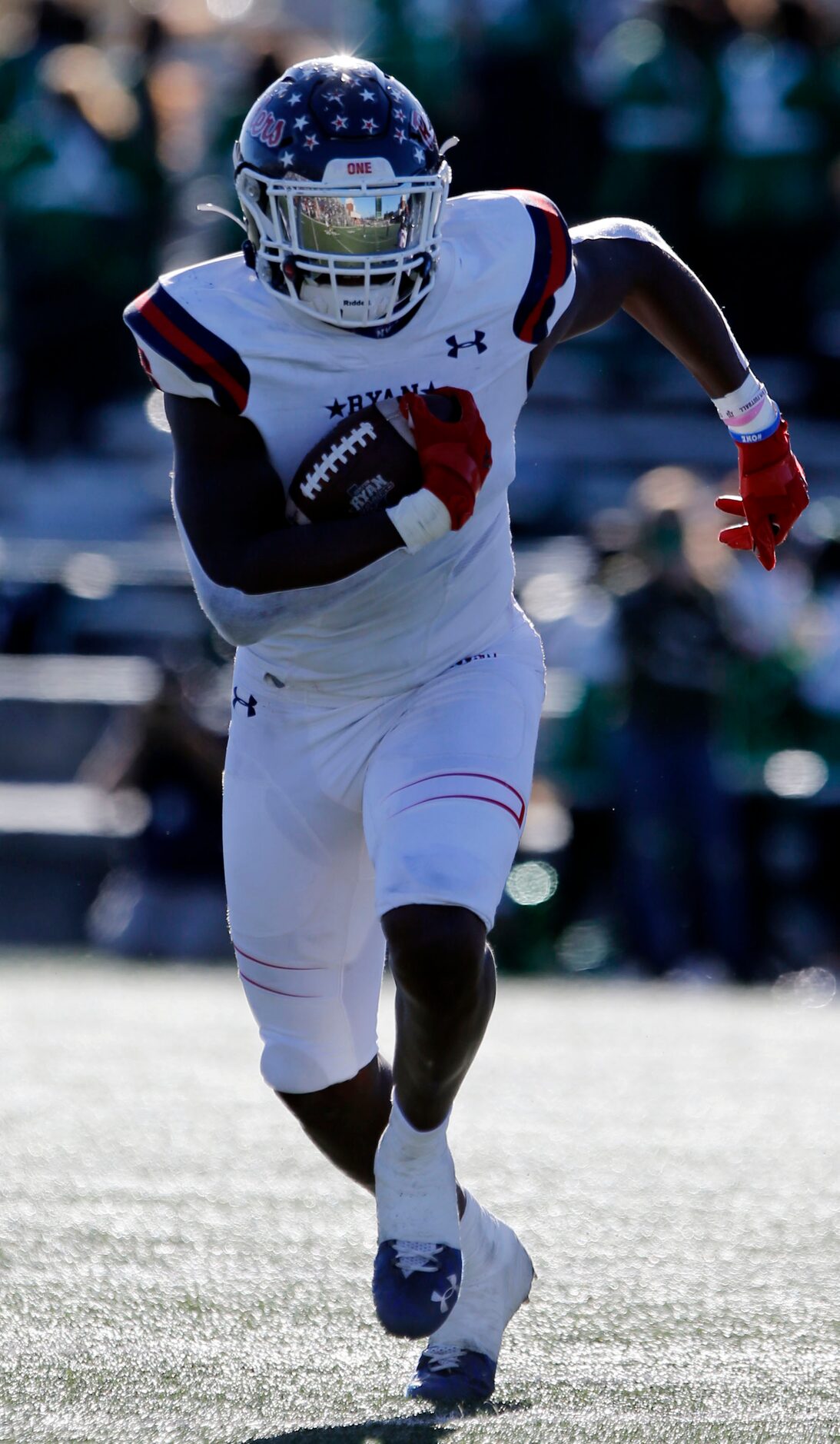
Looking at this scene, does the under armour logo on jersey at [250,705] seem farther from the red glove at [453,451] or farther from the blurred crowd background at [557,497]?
the blurred crowd background at [557,497]

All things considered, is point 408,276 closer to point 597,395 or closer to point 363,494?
A: point 363,494

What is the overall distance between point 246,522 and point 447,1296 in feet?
3.45

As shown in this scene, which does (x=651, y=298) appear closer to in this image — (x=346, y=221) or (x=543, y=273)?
(x=543, y=273)

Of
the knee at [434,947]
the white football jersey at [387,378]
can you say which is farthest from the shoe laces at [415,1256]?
the white football jersey at [387,378]

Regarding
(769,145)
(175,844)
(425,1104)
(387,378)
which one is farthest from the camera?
(769,145)

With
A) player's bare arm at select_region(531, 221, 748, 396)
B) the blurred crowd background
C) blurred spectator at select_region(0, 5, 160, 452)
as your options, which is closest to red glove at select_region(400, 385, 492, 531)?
player's bare arm at select_region(531, 221, 748, 396)

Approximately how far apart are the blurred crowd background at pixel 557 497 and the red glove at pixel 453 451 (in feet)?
13.6

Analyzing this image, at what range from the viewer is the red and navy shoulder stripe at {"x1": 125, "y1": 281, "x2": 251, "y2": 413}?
2783mm

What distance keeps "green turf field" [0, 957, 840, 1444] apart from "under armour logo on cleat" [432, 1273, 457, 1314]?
0.14m

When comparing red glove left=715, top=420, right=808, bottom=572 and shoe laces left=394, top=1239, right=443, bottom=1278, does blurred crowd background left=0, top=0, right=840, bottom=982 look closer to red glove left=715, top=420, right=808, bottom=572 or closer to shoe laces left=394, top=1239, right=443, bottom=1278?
red glove left=715, top=420, right=808, bottom=572

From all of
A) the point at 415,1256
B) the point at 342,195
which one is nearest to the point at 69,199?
the point at 342,195

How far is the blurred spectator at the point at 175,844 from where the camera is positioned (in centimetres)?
731

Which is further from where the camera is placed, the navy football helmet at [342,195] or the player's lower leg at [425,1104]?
the navy football helmet at [342,195]

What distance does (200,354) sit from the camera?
2783 mm
